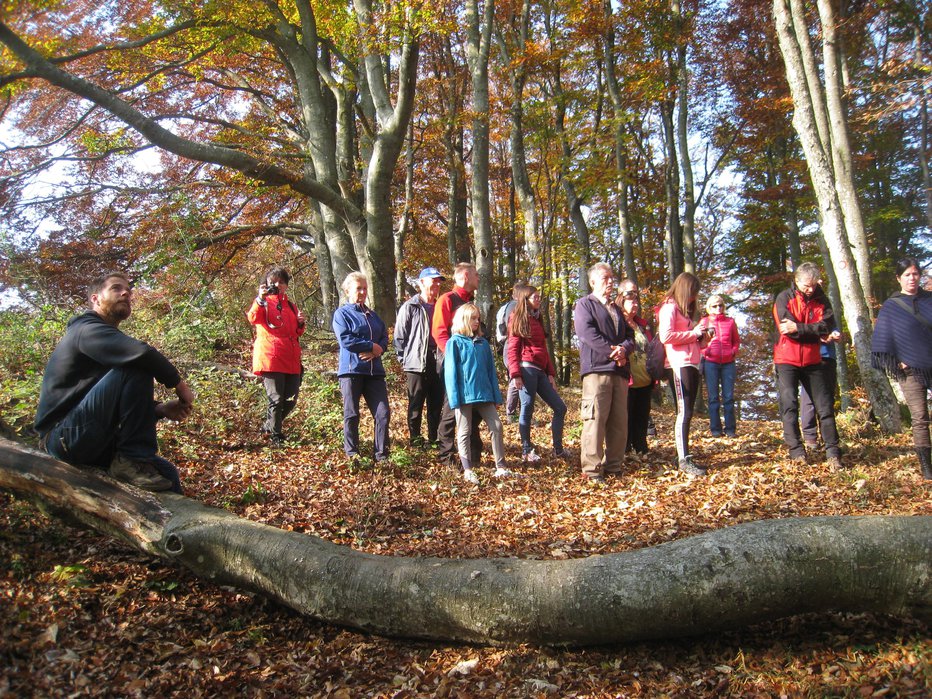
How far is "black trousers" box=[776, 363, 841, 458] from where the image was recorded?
20.0ft

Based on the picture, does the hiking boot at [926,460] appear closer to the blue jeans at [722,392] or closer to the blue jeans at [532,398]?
the blue jeans at [722,392]

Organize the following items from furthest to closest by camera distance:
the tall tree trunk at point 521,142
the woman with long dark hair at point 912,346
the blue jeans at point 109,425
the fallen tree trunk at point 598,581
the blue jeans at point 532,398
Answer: the tall tree trunk at point 521,142, the blue jeans at point 532,398, the woman with long dark hair at point 912,346, the blue jeans at point 109,425, the fallen tree trunk at point 598,581

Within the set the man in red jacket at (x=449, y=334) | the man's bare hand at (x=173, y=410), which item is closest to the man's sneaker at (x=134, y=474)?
the man's bare hand at (x=173, y=410)

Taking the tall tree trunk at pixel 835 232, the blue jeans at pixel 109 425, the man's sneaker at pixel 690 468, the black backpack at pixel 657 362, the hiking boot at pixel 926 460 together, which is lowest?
the man's sneaker at pixel 690 468

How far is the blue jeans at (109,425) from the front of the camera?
396cm

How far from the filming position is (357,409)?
6.46 m

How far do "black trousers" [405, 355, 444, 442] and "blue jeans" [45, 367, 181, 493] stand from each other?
3.36m

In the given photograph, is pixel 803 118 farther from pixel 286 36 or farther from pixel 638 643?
pixel 286 36

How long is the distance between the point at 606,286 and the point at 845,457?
133 inches

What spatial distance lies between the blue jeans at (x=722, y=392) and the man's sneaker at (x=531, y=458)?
11.5ft

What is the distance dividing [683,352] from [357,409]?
3.66 m

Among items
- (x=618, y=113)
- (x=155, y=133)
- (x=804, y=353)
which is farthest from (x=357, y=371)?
(x=618, y=113)

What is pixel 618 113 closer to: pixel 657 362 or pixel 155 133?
pixel 657 362

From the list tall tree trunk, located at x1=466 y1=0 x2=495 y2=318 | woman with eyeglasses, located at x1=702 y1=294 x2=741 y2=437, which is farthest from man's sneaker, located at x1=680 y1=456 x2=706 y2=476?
tall tree trunk, located at x1=466 y1=0 x2=495 y2=318
